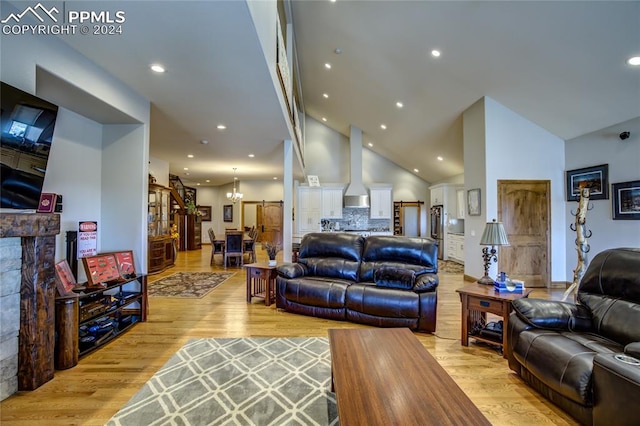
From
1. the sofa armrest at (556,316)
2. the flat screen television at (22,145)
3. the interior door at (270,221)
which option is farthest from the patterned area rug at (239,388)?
the interior door at (270,221)

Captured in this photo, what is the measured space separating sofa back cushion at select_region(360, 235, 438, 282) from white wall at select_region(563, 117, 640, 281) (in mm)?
3257

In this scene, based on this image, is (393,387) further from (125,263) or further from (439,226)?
(439,226)

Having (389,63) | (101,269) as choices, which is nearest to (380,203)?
(389,63)

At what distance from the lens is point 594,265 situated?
7.80 ft

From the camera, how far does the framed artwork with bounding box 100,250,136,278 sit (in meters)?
3.31

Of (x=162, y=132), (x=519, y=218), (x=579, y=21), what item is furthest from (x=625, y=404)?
(x=162, y=132)

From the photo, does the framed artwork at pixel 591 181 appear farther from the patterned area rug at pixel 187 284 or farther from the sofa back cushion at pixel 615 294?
the patterned area rug at pixel 187 284

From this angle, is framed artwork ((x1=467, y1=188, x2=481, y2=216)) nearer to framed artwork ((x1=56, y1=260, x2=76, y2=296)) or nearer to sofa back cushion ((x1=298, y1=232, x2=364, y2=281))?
sofa back cushion ((x1=298, y1=232, x2=364, y2=281))

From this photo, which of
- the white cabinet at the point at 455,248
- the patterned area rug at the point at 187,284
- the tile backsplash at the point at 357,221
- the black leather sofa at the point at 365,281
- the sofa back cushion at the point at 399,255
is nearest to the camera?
the black leather sofa at the point at 365,281

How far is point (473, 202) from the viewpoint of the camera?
5.59 meters

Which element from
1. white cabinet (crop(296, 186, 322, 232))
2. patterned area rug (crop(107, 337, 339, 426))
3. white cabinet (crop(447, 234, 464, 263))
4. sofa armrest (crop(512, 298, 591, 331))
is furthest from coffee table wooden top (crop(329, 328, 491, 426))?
white cabinet (crop(296, 186, 322, 232))

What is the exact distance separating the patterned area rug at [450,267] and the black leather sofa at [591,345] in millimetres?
4628

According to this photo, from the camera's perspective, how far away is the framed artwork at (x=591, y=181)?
4594mm

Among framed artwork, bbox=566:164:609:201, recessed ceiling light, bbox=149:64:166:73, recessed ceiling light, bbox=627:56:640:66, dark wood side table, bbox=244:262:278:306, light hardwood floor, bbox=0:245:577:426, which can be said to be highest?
recessed ceiling light, bbox=627:56:640:66
